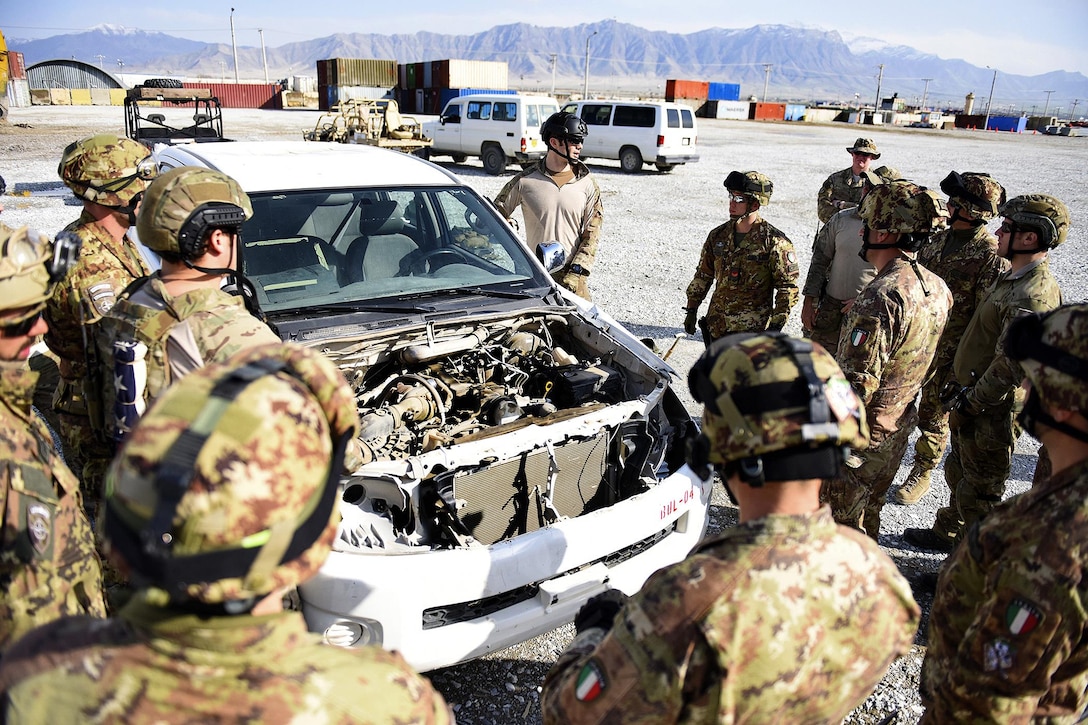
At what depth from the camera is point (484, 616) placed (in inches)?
103

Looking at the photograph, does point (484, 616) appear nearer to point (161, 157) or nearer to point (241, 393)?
point (241, 393)

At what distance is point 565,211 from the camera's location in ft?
18.4

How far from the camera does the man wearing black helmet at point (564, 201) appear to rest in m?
5.55

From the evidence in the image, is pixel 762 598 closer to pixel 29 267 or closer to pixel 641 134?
pixel 29 267

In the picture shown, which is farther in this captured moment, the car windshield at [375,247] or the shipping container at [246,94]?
the shipping container at [246,94]

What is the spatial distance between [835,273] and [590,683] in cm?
428

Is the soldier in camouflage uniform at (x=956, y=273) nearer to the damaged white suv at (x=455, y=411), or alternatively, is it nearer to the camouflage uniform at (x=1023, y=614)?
the damaged white suv at (x=455, y=411)

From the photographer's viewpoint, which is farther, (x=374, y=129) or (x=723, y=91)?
(x=723, y=91)

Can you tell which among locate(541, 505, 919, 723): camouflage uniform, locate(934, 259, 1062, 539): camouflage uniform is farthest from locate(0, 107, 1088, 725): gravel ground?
locate(541, 505, 919, 723): camouflage uniform

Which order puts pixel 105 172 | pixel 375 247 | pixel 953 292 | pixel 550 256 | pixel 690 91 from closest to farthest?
1. pixel 105 172
2. pixel 375 247
3. pixel 550 256
4. pixel 953 292
5. pixel 690 91

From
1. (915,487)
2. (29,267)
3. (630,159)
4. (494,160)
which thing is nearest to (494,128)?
(494,160)

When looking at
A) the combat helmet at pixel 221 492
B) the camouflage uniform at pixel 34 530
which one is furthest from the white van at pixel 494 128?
the combat helmet at pixel 221 492

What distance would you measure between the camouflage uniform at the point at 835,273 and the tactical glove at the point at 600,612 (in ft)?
12.2

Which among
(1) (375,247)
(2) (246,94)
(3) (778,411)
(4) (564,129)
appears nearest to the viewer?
(3) (778,411)
